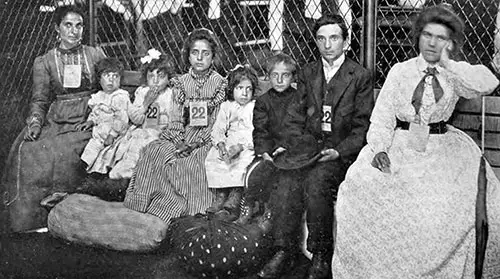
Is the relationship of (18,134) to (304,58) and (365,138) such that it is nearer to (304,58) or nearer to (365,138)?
(304,58)

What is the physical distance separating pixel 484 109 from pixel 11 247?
3.43 metres

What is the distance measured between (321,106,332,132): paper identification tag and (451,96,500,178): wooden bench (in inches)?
28.9

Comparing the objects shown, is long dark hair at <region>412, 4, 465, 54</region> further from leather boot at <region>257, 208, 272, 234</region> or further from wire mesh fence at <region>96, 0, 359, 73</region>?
leather boot at <region>257, 208, 272, 234</region>

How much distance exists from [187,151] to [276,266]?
3.77 ft

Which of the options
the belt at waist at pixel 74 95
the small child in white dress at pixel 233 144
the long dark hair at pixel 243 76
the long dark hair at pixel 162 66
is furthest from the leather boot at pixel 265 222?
the belt at waist at pixel 74 95

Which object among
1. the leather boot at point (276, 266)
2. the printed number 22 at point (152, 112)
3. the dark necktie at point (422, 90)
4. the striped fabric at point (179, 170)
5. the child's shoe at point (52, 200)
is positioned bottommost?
the leather boot at point (276, 266)

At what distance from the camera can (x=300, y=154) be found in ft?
15.8

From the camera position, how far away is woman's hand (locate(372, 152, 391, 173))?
436 centimetres

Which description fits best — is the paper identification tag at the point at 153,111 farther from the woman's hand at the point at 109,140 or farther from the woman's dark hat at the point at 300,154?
the woman's dark hat at the point at 300,154

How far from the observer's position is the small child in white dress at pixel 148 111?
5617 millimetres

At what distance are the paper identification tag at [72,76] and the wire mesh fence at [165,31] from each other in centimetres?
34

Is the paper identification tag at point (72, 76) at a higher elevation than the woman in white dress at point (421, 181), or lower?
higher

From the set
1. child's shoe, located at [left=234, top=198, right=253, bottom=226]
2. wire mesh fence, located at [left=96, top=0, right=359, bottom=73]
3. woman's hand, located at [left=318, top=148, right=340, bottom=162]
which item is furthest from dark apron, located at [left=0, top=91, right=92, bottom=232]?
woman's hand, located at [left=318, top=148, right=340, bottom=162]

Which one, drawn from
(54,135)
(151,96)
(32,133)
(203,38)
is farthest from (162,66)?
(32,133)
